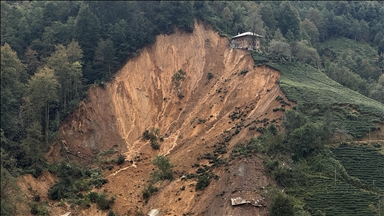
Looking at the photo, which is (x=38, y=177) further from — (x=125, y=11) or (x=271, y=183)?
(x=125, y=11)

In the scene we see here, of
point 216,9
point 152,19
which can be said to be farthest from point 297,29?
point 152,19

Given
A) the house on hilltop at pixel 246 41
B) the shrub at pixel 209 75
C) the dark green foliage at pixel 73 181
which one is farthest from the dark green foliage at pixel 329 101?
the dark green foliage at pixel 73 181

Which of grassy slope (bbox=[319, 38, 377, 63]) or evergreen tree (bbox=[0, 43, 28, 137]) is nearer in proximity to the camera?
evergreen tree (bbox=[0, 43, 28, 137])

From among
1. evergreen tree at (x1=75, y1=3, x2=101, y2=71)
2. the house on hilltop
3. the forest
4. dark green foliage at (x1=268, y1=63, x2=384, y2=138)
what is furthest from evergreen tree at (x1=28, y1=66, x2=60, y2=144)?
the house on hilltop

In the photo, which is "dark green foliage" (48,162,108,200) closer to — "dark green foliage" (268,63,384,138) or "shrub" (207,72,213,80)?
"shrub" (207,72,213,80)

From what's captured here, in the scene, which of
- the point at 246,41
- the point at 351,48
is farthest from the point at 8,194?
the point at 351,48

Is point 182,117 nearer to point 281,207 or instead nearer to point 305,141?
point 305,141
